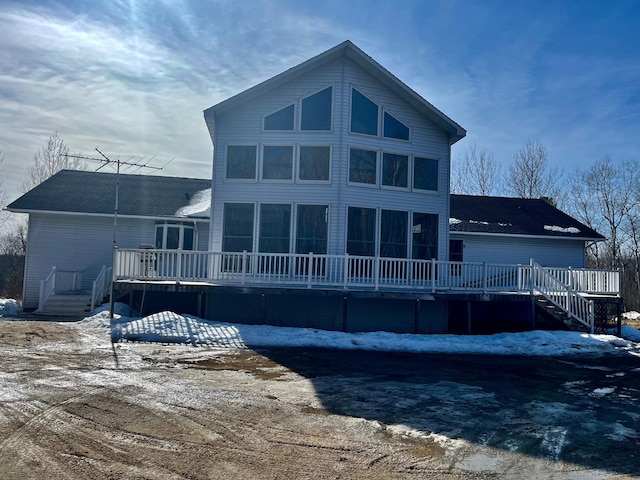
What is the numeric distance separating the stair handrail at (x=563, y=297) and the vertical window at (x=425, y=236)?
10.5 feet

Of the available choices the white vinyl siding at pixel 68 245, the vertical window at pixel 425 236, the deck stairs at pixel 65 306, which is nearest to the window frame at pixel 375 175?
the vertical window at pixel 425 236

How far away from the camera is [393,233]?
17109 mm

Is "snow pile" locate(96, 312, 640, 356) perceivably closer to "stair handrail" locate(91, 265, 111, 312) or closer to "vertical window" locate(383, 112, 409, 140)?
"stair handrail" locate(91, 265, 111, 312)

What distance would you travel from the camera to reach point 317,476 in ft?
15.5

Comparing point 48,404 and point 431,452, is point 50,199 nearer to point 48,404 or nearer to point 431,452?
point 48,404

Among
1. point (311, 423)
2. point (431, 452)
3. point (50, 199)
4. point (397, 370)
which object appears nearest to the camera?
point (431, 452)

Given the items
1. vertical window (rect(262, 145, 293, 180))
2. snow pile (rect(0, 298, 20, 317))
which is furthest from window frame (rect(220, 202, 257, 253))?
snow pile (rect(0, 298, 20, 317))

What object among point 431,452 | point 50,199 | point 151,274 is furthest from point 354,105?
point 431,452

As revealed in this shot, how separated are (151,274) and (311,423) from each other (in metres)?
10.0

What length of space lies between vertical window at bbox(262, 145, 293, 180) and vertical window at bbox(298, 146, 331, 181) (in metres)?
0.39

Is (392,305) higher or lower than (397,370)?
higher

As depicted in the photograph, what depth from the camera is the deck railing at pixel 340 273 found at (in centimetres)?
1501

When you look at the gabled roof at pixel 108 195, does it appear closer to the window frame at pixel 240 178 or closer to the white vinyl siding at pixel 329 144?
the window frame at pixel 240 178

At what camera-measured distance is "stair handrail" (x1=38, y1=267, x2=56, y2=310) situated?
17.0 meters
